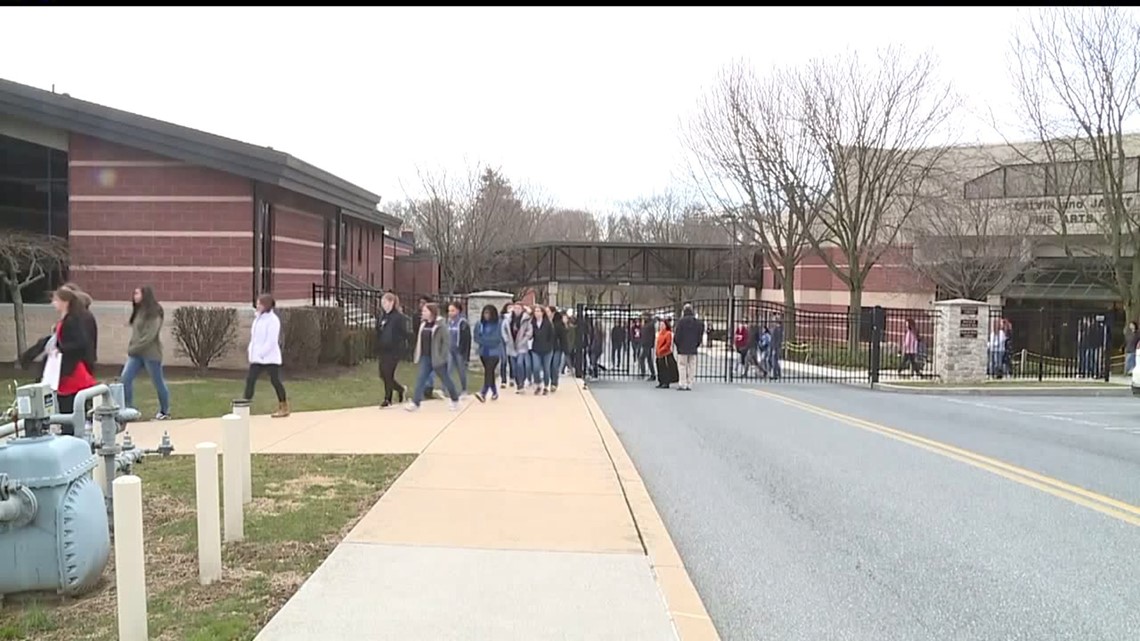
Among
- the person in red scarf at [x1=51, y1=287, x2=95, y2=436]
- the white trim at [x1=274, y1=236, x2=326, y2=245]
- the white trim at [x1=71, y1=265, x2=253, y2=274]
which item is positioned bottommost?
the person in red scarf at [x1=51, y1=287, x2=95, y2=436]

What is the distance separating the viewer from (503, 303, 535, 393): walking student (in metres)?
15.8

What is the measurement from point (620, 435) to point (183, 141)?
34.1 ft

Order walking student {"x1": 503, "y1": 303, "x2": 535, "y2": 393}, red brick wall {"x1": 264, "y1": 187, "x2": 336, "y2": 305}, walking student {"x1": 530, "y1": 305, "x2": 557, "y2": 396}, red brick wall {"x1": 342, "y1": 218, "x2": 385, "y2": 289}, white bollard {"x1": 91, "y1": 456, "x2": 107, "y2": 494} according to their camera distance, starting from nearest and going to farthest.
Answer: white bollard {"x1": 91, "y1": 456, "x2": 107, "y2": 494} < walking student {"x1": 530, "y1": 305, "x2": 557, "y2": 396} < walking student {"x1": 503, "y1": 303, "x2": 535, "y2": 393} < red brick wall {"x1": 264, "y1": 187, "x2": 336, "y2": 305} < red brick wall {"x1": 342, "y1": 218, "x2": 385, "y2": 289}

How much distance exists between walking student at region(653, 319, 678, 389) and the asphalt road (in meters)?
5.79

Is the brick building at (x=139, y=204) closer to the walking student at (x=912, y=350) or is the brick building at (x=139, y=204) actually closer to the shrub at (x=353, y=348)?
the shrub at (x=353, y=348)

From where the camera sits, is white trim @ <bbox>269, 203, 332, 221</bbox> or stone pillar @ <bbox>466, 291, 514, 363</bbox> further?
stone pillar @ <bbox>466, 291, 514, 363</bbox>

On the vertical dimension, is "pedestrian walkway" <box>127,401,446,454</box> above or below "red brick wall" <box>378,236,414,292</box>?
A: below

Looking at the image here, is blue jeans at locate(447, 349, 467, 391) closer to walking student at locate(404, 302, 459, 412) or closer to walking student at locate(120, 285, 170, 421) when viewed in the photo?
walking student at locate(404, 302, 459, 412)

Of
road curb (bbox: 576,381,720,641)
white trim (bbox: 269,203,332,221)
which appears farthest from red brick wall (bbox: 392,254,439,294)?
road curb (bbox: 576,381,720,641)

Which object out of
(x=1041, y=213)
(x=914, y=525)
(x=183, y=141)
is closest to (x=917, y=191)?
(x=1041, y=213)

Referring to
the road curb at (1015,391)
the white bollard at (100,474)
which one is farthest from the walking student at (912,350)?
the white bollard at (100,474)

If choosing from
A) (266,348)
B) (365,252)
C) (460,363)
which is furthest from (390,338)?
(365,252)

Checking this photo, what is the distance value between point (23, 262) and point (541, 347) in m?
9.63

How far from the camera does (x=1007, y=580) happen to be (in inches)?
220
